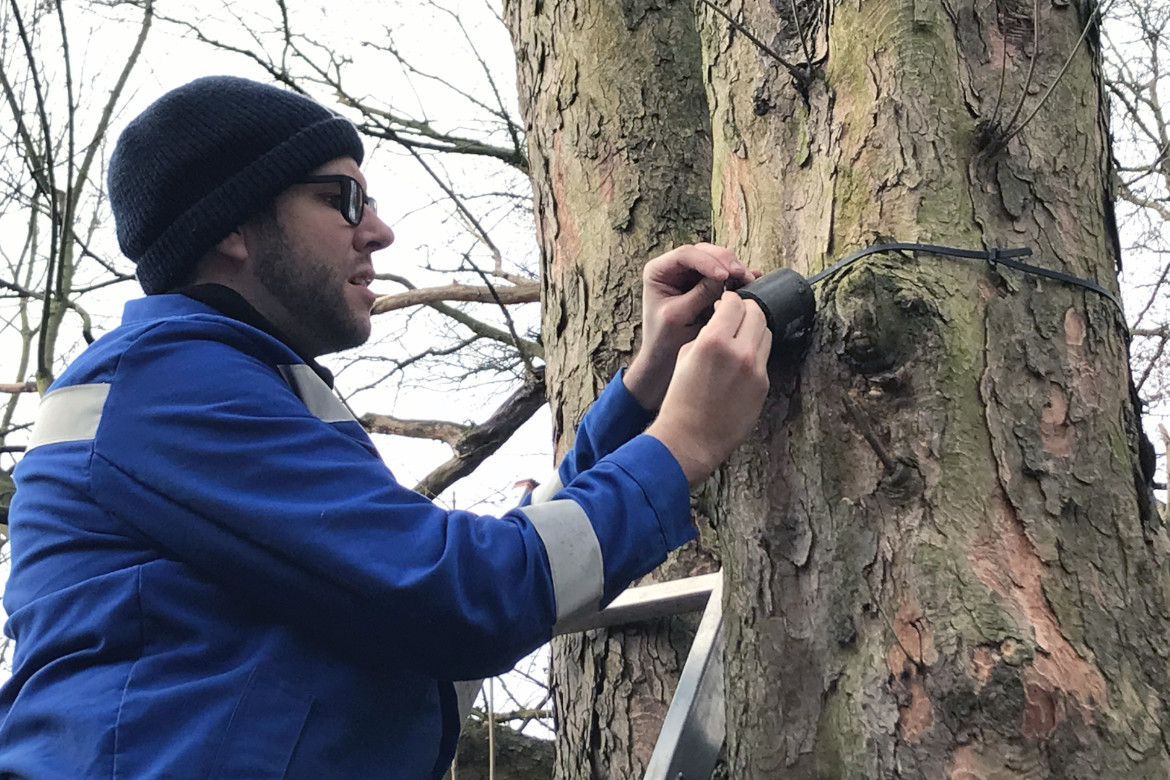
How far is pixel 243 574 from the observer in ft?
4.39

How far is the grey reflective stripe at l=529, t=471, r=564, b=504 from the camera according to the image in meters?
2.19

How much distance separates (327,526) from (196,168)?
2.64 feet

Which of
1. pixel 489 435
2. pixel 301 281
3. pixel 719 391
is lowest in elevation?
pixel 489 435

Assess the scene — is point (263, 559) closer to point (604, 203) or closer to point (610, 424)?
point (610, 424)

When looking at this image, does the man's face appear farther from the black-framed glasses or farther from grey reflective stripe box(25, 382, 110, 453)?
grey reflective stripe box(25, 382, 110, 453)

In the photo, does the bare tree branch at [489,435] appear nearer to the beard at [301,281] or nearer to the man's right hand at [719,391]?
the beard at [301,281]

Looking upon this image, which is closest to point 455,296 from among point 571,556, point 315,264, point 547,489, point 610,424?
point 547,489

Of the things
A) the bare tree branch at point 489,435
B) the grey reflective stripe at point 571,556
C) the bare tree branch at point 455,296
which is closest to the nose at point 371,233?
the grey reflective stripe at point 571,556

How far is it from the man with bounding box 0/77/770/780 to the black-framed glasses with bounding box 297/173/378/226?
32cm

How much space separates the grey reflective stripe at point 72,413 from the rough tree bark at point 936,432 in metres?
0.95

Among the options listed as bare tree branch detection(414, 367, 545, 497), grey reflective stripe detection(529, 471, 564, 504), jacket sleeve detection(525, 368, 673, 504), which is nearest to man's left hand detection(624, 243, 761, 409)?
jacket sleeve detection(525, 368, 673, 504)

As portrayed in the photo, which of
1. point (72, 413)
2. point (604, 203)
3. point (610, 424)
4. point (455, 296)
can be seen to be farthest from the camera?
point (455, 296)

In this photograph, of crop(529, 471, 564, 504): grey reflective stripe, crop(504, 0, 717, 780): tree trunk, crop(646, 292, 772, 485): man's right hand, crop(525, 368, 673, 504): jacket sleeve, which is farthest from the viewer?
crop(504, 0, 717, 780): tree trunk

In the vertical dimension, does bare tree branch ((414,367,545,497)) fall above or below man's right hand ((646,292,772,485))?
below
